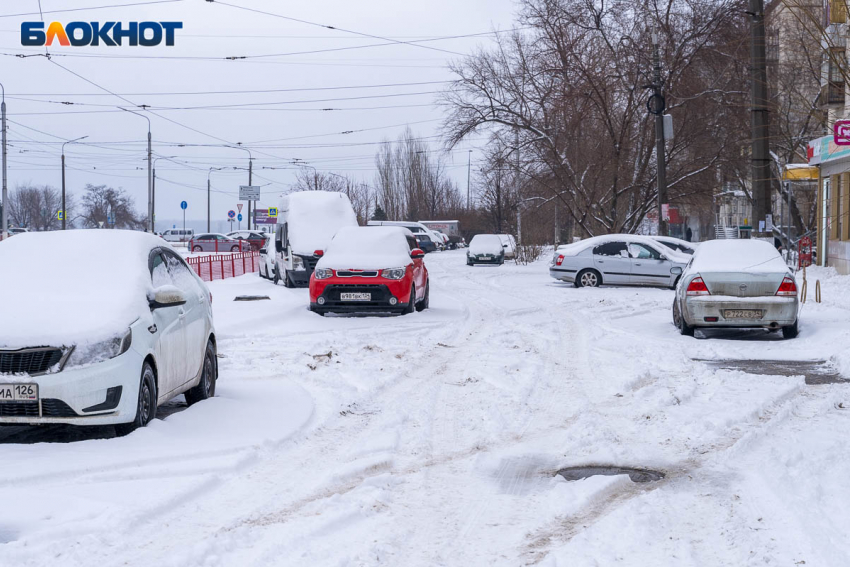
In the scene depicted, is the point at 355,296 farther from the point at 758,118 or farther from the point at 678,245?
the point at 678,245

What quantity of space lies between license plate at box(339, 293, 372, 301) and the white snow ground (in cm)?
523

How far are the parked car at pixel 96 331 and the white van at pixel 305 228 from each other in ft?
58.8

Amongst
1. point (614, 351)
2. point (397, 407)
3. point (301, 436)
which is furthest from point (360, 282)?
point (301, 436)

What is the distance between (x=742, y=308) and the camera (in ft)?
47.7

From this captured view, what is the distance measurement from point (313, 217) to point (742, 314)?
16.0 m

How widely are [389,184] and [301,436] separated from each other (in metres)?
90.5

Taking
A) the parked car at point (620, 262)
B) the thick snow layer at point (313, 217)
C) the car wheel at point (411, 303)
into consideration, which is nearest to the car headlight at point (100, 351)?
the car wheel at point (411, 303)

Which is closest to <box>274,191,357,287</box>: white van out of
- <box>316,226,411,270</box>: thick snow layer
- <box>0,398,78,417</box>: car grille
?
<box>316,226,411,270</box>: thick snow layer

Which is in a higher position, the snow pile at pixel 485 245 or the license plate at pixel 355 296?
the snow pile at pixel 485 245

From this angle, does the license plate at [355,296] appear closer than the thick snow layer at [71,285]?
No

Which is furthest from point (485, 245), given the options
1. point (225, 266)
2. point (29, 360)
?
point (29, 360)

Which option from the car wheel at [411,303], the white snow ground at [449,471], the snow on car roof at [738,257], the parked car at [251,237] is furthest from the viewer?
the parked car at [251,237]

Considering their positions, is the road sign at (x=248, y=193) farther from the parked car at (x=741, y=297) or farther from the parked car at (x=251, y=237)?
the parked car at (x=741, y=297)

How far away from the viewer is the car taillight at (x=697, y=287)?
14.7 meters
